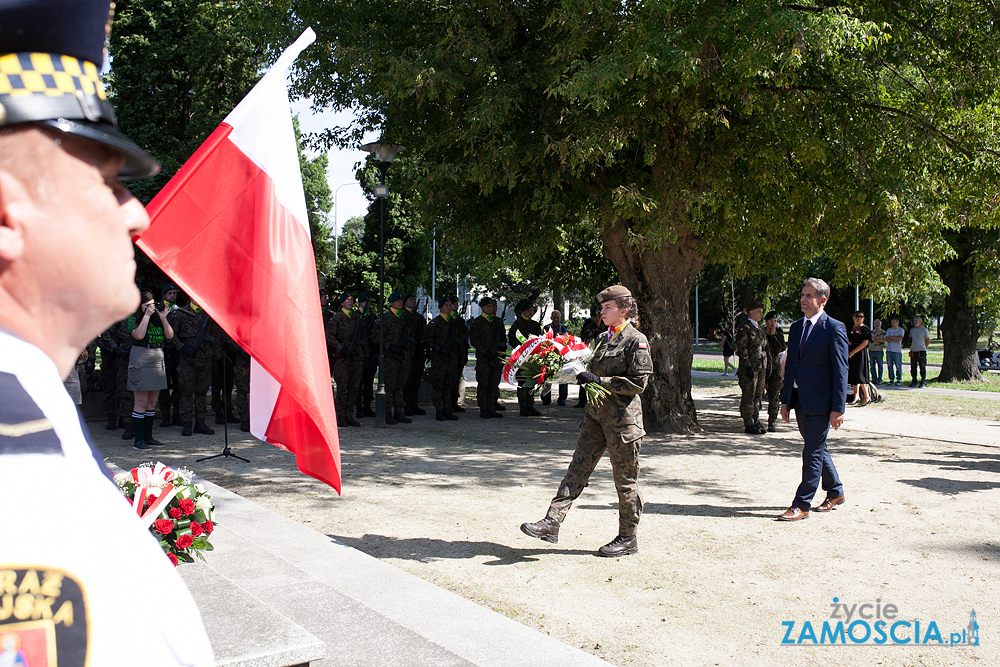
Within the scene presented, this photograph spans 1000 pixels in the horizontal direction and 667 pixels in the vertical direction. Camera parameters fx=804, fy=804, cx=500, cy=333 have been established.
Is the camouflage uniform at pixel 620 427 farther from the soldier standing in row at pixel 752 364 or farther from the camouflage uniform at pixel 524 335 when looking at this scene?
the camouflage uniform at pixel 524 335

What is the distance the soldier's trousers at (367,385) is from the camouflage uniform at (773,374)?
712cm

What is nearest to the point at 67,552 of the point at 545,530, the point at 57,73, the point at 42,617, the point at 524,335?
the point at 42,617

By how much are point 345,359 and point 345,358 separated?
17 millimetres

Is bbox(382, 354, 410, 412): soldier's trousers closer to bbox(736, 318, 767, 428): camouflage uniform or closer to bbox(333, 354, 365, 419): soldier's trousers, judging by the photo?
bbox(333, 354, 365, 419): soldier's trousers

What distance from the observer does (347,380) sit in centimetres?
1377

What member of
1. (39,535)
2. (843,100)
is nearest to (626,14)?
(843,100)

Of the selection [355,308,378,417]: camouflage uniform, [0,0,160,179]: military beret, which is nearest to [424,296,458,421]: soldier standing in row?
[355,308,378,417]: camouflage uniform

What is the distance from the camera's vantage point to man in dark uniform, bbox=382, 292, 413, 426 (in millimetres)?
14094

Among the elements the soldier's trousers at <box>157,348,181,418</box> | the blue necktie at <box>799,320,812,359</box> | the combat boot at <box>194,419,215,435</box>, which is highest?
the blue necktie at <box>799,320,812,359</box>

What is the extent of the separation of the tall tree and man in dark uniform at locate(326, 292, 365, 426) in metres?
2.79

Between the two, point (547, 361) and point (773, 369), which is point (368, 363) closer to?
point (773, 369)

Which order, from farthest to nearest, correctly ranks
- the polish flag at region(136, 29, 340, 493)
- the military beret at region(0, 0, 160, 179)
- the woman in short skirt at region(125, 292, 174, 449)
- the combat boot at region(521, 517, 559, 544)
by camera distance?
the woman in short skirt at region(125, 292, 174, 449) → the combat boot at region(521, 517, 559, 544) → the polish flag at region(136, 29, 340, 493) → the military beret at region(0, 0, 160, 179)

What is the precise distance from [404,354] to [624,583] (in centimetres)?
926

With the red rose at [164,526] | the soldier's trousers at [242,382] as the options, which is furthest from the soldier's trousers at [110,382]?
the red rose at [164,526]
